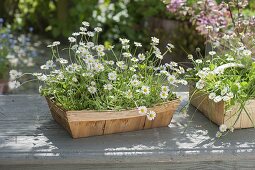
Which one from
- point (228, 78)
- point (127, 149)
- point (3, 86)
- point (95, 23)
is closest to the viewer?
point (127, 149)

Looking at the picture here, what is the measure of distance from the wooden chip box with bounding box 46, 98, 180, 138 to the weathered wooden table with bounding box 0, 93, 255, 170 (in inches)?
0.9

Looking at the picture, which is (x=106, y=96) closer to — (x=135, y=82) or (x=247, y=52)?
(x=135, y=82)

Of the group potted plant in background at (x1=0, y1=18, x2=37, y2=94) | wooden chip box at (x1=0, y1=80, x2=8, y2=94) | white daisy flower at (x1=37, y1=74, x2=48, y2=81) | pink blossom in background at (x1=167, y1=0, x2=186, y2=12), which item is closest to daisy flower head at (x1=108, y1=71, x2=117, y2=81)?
white daisy flower at (x1=37, y1=74, x2=48, y2=81)

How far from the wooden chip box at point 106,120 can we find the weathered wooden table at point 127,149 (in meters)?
0.02

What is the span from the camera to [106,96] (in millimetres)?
1731

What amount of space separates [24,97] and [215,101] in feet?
2.86

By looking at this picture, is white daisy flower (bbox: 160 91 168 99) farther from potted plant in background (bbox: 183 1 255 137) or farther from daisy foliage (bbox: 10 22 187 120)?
potted plant in background (bbox: 183 1 255 137)

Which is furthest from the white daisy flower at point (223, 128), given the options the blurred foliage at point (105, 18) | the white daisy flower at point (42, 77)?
the blurred foliage at point (105, 18)

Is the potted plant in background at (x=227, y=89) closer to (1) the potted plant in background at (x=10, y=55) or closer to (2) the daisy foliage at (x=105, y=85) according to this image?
(2) the daisy foliage at (x=105, y=85)

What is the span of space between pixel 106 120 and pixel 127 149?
13cm

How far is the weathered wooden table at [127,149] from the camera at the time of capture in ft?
5.21

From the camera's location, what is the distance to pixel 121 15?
236 inches

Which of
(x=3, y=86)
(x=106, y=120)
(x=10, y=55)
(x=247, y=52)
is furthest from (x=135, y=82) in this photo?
(x=10, y=55)

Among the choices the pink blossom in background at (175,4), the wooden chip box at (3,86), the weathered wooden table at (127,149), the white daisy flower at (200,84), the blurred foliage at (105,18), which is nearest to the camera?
the weathered wooden table at (127,149)
